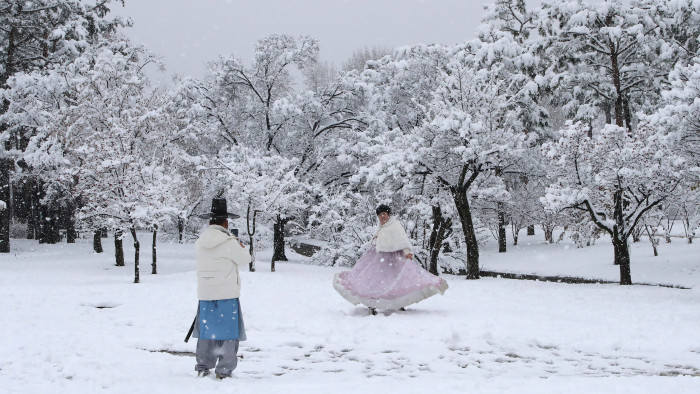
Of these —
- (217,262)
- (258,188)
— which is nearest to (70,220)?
(258,188)

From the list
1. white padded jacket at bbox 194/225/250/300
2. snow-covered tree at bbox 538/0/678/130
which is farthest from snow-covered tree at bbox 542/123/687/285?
white padded jacket at bbox 194/225/250/300

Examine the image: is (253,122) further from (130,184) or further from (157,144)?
(130,184)

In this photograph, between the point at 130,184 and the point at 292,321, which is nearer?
the point at 292,321

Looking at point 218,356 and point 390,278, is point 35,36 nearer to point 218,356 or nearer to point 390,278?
point 390,278

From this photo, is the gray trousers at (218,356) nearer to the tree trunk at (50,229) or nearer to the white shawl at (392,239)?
the white shawl at (392,239)

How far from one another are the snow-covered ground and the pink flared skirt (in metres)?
0.32

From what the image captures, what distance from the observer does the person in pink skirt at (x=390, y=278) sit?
11.0 metres

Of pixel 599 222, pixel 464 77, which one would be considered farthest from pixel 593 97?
pixel 599 222

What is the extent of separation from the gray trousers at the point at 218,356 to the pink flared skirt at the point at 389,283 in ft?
15.8

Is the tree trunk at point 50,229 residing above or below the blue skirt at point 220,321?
above

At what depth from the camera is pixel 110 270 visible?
2509 cm

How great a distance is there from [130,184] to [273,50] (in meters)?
12.6

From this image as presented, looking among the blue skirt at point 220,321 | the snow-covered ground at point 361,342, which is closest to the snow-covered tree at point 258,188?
the snow-covered ground at point 361,342

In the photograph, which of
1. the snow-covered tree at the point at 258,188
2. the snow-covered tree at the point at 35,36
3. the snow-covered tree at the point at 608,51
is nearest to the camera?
the snow-covered tree at the point at 258,188
